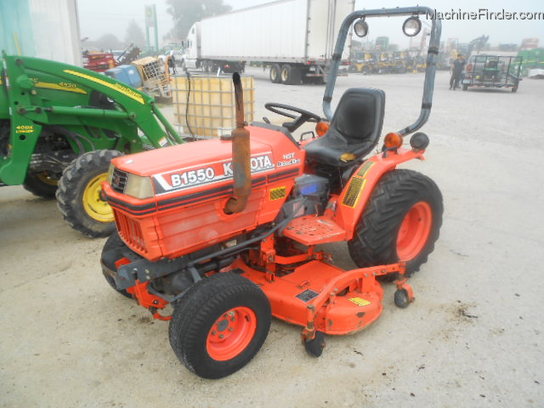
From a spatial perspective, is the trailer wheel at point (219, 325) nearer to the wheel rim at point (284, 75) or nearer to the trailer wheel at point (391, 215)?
the trailer wheel at point (391, 215)

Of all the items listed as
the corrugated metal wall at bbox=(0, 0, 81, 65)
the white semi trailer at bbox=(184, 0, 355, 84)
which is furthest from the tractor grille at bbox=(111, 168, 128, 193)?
the white semi trailer at bbox=(184, 0, 355, 84)

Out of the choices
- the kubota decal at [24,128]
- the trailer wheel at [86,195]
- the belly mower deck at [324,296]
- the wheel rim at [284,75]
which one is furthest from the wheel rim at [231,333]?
the wheel rim at [284,75]

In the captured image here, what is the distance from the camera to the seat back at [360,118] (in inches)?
128

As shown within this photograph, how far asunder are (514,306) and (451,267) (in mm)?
617

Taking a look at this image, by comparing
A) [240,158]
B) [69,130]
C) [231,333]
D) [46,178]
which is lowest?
[231,333]

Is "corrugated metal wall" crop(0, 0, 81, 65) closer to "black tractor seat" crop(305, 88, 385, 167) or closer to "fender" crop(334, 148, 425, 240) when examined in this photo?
"black tractor seat" crop(305, 88, 385, 167)

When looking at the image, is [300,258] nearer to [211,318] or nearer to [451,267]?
[211,318]

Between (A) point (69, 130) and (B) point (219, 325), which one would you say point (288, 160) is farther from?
(A) point (69, 130)

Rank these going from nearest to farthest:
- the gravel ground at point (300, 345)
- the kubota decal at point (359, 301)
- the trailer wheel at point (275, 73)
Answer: the gravel ground at point (300, 345) < the kubota decal at point (359, 301) < the trailer wheel at point (275, 73)

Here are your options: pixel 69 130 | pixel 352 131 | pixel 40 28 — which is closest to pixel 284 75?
pixel 40 28

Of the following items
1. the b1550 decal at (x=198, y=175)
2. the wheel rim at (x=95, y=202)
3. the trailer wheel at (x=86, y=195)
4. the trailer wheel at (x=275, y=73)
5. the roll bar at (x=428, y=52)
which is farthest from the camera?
the trailer wheel at (x=275, y=73)

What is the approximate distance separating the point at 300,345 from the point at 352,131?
67.0 inches

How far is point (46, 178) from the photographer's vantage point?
4941mm

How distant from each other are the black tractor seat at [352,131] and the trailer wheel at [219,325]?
1.31m
